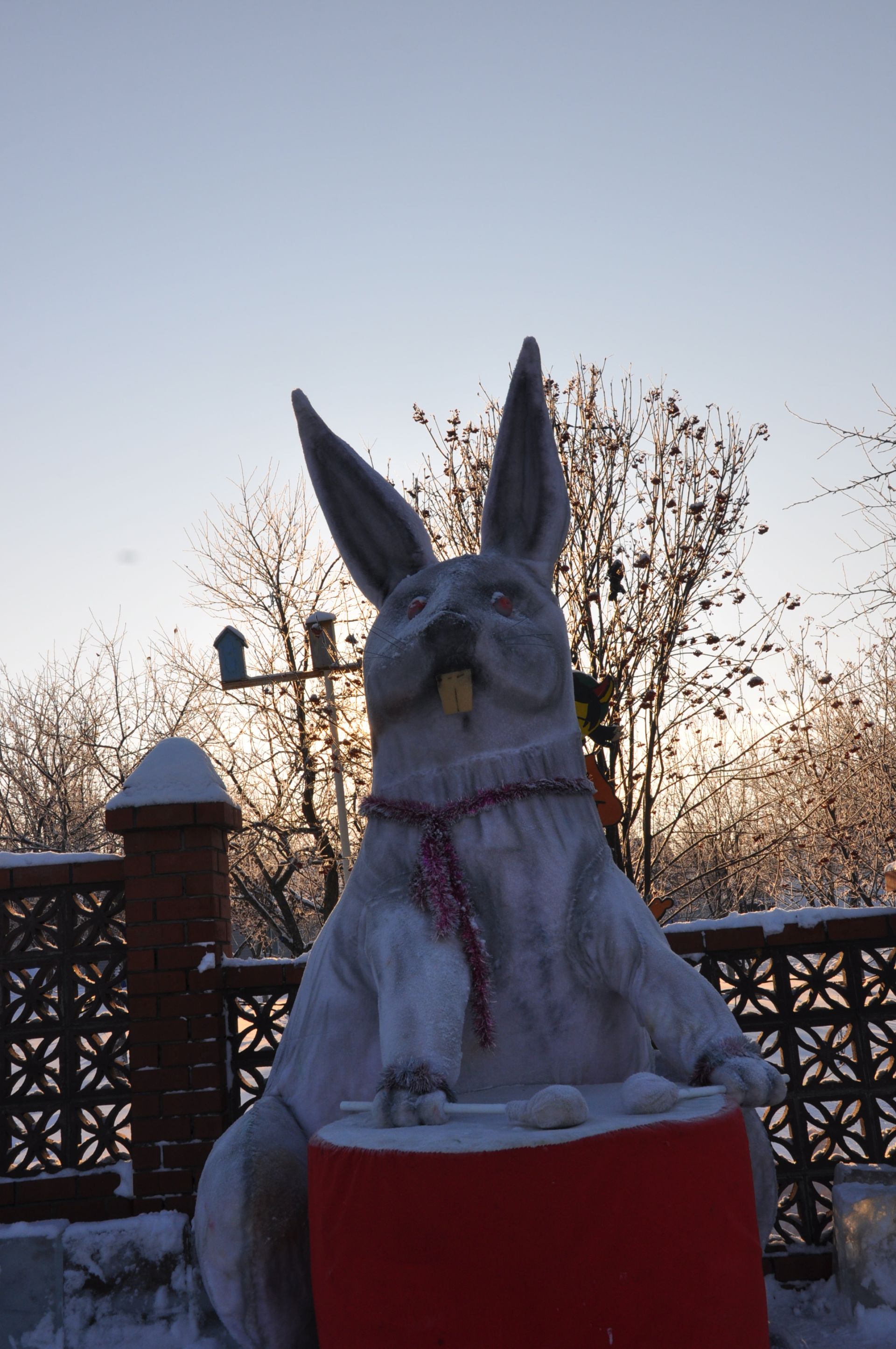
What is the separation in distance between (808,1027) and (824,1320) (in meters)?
0.95

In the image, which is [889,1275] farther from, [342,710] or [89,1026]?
[342,710]

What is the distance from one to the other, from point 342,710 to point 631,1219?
23.9 feet

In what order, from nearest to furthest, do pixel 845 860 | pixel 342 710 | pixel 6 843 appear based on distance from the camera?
pixel 342 710, pixel 845 860, pixel 6 843

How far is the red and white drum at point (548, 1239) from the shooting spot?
158 cm

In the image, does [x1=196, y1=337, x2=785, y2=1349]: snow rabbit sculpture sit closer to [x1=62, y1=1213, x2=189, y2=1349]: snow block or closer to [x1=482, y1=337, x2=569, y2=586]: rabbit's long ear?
[x1=482, y1=337, x2=569, y2=586]: rabbit's long ear

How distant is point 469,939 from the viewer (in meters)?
2.15

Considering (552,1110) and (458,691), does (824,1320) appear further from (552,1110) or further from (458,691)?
(458,691)

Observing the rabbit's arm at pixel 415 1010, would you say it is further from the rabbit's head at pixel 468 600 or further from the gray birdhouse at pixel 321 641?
the gray birdhouse at pixel 321 641

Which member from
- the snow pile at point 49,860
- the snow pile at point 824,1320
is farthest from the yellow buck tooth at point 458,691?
the snow pile at point 49,860

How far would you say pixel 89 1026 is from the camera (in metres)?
4.04

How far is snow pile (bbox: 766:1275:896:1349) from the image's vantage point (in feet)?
10.8

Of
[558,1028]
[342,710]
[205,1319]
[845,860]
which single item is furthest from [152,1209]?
[845,860]

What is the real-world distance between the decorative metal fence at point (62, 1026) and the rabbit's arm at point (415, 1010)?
227 centimetres

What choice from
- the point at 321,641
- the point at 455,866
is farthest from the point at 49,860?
the point at 321,641
